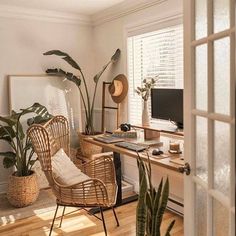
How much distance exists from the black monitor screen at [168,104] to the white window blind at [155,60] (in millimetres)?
296

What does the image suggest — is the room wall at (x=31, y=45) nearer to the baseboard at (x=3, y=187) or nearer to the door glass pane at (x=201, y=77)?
the baseboard at (x=3, y=187)

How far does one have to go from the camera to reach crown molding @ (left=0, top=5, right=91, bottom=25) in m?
3.62

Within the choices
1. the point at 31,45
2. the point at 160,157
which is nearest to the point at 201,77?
the point at 160,157

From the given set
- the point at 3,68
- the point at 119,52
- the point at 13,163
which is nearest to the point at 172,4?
the point at 119,52

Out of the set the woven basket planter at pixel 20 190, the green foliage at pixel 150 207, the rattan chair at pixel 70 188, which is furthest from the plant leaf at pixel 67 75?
the green foliage at pixel 150 207

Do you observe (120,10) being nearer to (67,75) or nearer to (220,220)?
(67,75)

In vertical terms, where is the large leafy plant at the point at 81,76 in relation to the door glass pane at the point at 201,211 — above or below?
above

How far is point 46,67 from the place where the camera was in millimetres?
3951

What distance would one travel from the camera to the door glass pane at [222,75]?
1.15m

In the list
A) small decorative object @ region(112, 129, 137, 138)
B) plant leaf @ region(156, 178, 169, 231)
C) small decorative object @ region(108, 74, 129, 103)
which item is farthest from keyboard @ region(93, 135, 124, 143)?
plant leaf @ region(156, 178, 169, 231)

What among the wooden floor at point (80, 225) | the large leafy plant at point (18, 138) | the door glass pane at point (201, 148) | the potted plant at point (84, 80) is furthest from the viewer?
the potted plant at point (84, 80)

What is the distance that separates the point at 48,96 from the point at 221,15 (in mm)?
3065

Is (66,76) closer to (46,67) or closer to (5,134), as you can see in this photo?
(46,67)

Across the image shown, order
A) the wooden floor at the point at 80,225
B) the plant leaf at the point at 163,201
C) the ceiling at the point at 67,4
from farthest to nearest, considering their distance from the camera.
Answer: the ceiling at the point at 67,4
the wooden floor at the point at 80,225
the plant leaf at the point at 163,201
